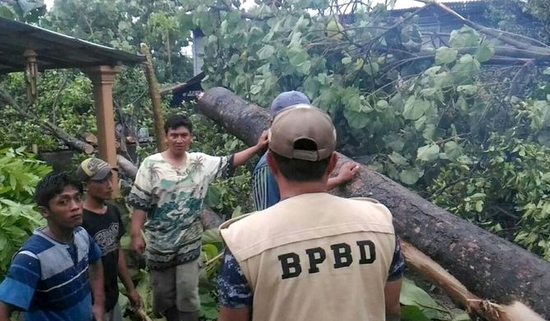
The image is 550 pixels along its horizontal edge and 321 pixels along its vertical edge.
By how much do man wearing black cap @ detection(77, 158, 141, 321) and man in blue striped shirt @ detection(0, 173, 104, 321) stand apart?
437 millimetres

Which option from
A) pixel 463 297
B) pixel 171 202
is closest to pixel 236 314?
pixel 463 297

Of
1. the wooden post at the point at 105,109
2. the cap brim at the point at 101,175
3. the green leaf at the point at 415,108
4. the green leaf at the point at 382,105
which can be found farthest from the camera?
the wooden post at the point at 105,109

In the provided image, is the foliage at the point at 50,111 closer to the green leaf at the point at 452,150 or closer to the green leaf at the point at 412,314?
the green leaf at the point at 452,150

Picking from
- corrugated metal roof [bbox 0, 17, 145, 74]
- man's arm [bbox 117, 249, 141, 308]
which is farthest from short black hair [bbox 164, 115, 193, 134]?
corrugated metal roof [bbox 0, 17, 145, 74]

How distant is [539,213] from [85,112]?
7566 mm

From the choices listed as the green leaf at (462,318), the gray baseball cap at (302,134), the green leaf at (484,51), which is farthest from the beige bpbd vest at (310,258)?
the green leaf at (484,51)

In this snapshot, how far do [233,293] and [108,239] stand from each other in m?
1.74

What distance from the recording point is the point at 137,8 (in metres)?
14.0

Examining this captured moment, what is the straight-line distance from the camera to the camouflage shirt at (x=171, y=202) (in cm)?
343

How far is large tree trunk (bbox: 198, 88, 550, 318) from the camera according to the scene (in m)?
2.66

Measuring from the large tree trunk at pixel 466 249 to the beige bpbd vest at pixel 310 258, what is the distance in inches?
56.3

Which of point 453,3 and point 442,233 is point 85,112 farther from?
point 442,233

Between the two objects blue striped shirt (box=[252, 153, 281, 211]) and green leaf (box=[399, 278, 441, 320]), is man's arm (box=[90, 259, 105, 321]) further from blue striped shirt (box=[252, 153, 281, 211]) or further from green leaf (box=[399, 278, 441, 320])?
green leaf (box=[399, 278, 441, 320])

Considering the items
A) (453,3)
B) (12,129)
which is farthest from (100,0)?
(453,3)
